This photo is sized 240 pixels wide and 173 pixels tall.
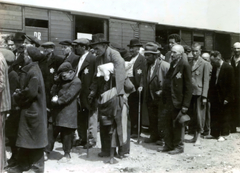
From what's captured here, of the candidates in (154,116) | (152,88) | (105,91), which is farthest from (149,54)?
(105,91)

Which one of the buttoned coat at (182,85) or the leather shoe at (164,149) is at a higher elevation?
the buttoned coat at (182,85)

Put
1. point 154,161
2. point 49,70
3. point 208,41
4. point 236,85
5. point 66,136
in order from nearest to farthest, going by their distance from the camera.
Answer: point 66,136
point 154,161
point 49,70
point 236,85
point 208,41

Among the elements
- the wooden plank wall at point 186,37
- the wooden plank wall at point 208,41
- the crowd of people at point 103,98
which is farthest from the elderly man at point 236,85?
the wooden plank wall at point 208,41

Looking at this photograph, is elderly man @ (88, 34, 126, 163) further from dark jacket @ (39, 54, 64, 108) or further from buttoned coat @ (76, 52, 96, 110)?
dark jacket @ (39, 54, 64, 108)

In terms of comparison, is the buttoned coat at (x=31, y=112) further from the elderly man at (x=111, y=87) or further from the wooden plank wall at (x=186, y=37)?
the wooden plank wall at (x=186, y=37)

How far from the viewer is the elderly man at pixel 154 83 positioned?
6180 millimetres

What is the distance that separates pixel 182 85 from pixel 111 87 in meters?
1.50

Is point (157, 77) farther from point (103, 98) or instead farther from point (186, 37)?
point (186, 37)

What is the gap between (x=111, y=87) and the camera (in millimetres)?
4758

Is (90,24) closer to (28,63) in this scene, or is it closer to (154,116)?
(154,116)

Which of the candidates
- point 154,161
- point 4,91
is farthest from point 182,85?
point 4,91

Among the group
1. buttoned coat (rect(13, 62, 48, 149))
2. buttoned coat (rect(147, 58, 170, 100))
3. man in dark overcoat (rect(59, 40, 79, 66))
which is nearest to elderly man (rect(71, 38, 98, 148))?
man in dark overcoat (rect(59, 40, 79, 66))

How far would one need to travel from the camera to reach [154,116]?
20.7 feet

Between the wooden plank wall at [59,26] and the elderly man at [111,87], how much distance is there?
4.95m
